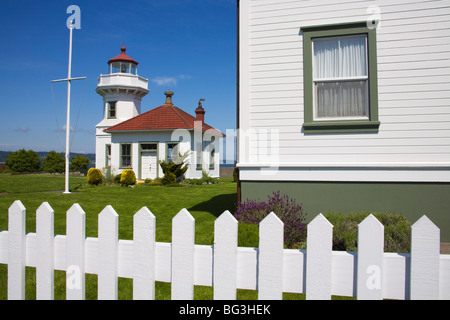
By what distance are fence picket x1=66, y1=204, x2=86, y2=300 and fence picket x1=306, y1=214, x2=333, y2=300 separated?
5.22ft

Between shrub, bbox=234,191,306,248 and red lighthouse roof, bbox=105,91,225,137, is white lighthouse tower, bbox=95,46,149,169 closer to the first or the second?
red lighthouse roof, bbox=105,91,225,137

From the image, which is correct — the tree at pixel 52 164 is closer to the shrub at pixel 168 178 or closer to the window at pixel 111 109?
the window at pixel 111 109

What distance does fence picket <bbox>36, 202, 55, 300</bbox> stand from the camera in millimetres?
2465

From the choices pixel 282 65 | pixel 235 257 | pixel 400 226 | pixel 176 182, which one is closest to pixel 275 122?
pixel 282 65

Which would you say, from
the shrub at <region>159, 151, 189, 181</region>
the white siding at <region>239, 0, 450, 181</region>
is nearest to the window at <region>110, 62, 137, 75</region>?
the shrub at <region>159, 151, 189, 181</region>

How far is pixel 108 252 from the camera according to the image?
2287mm

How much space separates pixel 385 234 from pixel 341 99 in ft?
10.2

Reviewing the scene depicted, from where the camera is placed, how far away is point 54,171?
36344 millimetres

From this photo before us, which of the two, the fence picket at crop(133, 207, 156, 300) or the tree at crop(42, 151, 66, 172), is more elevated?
the tree at crop(42, 151, 66, 172)

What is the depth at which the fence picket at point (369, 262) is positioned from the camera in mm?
1926

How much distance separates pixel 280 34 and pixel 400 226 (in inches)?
174

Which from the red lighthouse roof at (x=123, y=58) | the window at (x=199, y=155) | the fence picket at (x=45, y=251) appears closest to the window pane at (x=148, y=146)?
the window at (x=199, y=155)

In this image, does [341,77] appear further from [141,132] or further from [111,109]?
[111,109]

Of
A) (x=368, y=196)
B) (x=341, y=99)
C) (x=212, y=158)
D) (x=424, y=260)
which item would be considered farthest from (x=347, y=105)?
(x=212, y=158)
